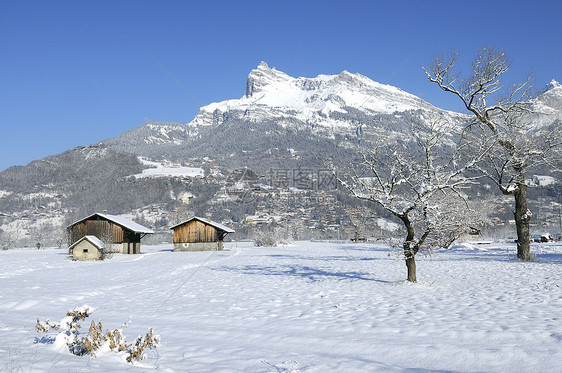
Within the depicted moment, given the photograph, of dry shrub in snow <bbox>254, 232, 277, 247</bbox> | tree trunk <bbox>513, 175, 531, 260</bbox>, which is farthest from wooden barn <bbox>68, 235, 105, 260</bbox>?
tree trunk <bbox>513, 175, 531, 260</bbox>

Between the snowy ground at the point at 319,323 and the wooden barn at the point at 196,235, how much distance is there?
3929 centimetres

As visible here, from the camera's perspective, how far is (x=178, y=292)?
50.4 feet

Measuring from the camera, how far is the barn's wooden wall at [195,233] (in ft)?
186

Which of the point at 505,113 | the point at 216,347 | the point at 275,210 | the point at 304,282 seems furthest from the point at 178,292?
the point at 275,210

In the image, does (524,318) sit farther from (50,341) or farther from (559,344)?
(50,341)

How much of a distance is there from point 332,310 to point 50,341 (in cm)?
730

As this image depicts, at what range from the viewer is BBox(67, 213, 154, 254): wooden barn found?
50094 mm

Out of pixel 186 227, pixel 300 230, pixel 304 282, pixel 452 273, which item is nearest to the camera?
pixel 304 282

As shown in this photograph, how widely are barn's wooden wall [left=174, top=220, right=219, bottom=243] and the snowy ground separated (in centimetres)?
3937

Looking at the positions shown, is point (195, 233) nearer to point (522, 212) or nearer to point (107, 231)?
point (107, 231)

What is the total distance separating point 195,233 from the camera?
56.8 meters

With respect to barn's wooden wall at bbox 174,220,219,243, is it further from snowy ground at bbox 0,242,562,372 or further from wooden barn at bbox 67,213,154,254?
snowy ground at bbox 0,242,562,372

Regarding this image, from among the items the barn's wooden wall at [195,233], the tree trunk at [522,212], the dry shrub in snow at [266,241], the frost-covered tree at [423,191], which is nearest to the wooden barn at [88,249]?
the barn's wooden wall at [195,233]

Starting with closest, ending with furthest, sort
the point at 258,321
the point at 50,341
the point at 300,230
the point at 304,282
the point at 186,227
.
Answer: the point at 50,341
the point at 258,321
the point at 304,282
the point at 186,227
the point at 300,230
